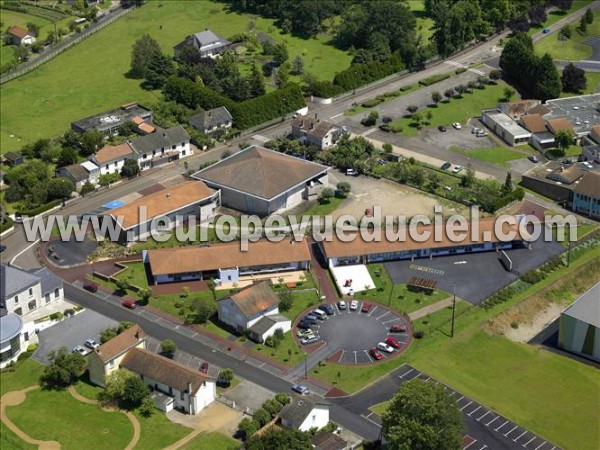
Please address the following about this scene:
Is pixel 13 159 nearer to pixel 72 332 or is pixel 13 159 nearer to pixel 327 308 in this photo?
pixel 72 332

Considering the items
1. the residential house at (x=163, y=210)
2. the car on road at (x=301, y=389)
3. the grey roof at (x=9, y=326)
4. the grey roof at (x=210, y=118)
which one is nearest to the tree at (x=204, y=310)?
the car on road at (x=301, y=389)

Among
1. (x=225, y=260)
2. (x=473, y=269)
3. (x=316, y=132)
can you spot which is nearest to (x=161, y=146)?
(x=316, y=132)

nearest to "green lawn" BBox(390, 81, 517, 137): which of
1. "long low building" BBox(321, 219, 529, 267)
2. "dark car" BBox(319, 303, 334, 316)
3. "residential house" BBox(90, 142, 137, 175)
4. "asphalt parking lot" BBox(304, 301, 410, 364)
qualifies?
"long low building" BBox(321, 219, 529, 267)

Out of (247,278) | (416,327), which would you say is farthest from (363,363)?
(247,278)

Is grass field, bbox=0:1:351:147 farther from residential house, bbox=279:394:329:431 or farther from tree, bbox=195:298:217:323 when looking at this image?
residential house, bbox=279:394:329:431

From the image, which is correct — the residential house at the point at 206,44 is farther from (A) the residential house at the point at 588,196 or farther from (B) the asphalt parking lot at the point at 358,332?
(B) the asphalt parking lot at the point at 358,332

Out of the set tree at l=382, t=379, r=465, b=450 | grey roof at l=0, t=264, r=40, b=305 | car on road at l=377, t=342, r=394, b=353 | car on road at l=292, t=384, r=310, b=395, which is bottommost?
car on road at l=292, t=384, r=310, b=395
